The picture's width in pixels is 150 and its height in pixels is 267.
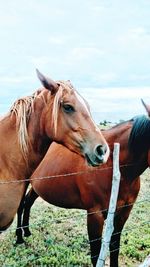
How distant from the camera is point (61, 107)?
3588 mm

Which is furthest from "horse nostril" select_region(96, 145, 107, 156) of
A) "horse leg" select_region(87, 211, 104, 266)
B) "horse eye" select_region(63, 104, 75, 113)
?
"horse leg" select_region(87, 211, 104, 266)

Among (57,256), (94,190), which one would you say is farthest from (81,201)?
(57,256)

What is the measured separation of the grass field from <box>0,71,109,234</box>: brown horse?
1.13m

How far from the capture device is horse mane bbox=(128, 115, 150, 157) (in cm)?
457

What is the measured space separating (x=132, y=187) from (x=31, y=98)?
173 centimetres

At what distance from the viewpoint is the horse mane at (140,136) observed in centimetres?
457

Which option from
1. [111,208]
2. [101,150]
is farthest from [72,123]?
[111,208]

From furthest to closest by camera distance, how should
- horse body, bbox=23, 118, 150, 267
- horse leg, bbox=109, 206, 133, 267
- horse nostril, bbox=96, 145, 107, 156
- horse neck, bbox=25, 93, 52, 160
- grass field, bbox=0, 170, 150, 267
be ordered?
grass field, bbox=0, 170, 150, 267 < horse leg, bbox=109, 206, 133, 267 < horse body, bbox=23, 118, 150, 267 < horse neck, bbox=25, 93, 52, 160 < horse nostril, bbox=96, 145, 107, 156

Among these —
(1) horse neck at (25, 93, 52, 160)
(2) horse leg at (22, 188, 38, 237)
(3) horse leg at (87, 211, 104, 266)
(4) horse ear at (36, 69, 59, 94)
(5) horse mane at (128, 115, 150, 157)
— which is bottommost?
(2) horse leg at (22, 188, 38, 237)

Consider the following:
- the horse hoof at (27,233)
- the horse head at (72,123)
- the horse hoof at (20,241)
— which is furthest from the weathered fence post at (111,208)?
the horse hoof at (27,233)

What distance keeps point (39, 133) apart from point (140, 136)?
4.41 feet

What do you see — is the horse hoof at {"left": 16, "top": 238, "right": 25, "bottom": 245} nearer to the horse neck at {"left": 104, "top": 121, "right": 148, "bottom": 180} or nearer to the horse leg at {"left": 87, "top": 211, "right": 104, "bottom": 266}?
the horse leg at {"left": 87, "top": 211, "right": 104, "bottom": 266}

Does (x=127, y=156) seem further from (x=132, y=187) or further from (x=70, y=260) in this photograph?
(x=70, y=260)

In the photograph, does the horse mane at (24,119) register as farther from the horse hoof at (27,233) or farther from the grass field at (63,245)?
the horse hoof at (27,233)
